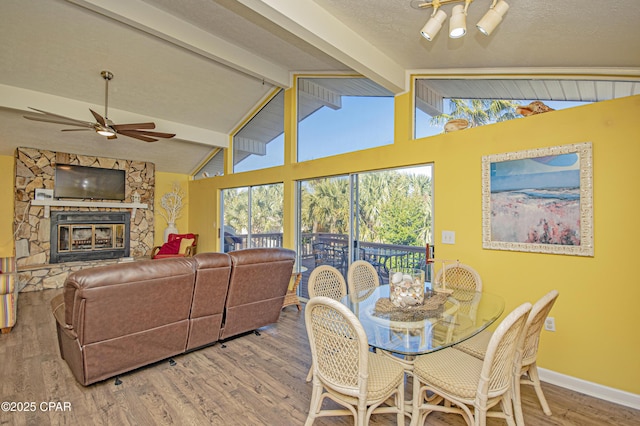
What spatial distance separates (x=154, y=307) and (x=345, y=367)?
171 cm

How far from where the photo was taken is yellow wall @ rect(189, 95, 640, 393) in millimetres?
2221

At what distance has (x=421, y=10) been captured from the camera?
226 cm

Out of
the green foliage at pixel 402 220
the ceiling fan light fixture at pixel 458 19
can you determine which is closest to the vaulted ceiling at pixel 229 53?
the ceiling fan light fixture at pixel 458 19

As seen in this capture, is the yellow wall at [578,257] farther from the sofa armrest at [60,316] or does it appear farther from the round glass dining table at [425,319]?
the sofa armrest at [60,316]

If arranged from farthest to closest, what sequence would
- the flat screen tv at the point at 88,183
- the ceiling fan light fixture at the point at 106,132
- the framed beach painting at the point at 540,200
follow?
the flat screen tv at the point at 88,183 → the ceiling fan light fixture at the point at 106,132 → the framed beach painting at the point at 540,200

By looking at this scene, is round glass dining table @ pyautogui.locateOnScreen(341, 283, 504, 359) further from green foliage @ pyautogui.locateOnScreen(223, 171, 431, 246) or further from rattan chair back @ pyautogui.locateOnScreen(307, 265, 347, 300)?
green foliage @ pyautogui.locateOnScreen(223, 171, 431, 246)

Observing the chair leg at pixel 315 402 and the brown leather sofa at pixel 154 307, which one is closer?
the chair leg at pixel 315 402

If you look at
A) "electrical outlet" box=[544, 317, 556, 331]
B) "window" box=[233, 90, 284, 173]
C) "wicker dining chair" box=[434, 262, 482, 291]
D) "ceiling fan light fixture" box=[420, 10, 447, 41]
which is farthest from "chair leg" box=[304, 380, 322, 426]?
"window" box=[233, 90, 284, 173]

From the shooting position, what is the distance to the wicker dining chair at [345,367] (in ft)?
5.09

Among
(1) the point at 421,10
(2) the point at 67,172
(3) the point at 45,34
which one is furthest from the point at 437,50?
(2) the point at 67,172

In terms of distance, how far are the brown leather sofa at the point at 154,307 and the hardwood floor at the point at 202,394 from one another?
0.16 metres

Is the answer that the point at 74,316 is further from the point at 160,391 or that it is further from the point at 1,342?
the point at 1,342

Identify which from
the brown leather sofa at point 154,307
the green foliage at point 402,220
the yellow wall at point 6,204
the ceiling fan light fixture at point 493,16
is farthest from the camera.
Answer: the yellow wall at point 6,204

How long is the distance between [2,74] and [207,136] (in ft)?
9.82
